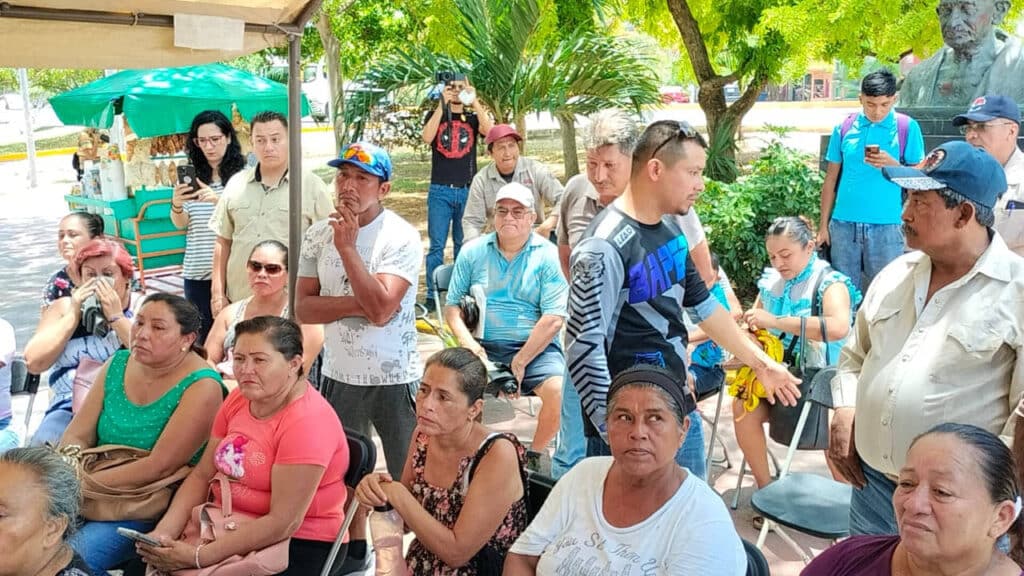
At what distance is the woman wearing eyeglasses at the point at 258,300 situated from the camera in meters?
4.45

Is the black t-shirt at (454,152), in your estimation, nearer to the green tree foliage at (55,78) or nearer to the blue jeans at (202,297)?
the blue jeans at (202,297)

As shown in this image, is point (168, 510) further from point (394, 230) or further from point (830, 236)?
point (830, 236)

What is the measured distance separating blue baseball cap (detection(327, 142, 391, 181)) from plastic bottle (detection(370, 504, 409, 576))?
1344 millimetres

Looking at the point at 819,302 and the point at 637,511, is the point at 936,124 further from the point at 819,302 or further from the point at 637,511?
the point at 637,511

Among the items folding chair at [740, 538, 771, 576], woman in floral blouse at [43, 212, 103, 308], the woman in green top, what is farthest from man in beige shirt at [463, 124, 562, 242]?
folding chair at [740, 538, 771, 576]

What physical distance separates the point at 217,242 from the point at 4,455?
8.53 ft

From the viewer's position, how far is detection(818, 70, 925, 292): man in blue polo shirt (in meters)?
6.23

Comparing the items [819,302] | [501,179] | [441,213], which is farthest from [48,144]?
[819,302]

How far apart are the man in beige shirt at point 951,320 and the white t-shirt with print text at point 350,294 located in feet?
6.08

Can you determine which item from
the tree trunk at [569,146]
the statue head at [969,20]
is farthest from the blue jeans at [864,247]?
the tree trunk at [569,146]

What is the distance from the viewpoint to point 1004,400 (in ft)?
8.77

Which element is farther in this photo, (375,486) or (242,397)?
(242,397)

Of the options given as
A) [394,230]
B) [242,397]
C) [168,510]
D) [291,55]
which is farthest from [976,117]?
[168,510]

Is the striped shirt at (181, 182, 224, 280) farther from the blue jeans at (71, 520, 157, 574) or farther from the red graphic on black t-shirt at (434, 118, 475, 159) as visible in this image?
the red graphic on black t-shirt at (434, 118, 475, 159)
